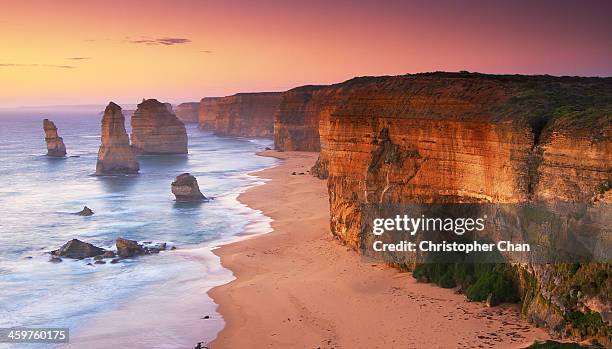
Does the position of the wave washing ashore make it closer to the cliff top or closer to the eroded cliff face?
the cliff top

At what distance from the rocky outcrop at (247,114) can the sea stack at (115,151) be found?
7554 centimetres

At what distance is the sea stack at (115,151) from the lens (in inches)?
3238

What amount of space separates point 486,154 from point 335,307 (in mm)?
9134

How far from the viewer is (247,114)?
172500 mm

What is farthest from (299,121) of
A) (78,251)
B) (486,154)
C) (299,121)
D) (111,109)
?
(486,154)

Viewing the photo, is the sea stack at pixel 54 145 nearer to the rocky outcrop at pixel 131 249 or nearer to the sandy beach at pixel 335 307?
the rocky outcrop at pixel 131 249

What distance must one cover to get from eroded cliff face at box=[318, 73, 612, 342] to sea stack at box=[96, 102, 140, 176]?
164 feet

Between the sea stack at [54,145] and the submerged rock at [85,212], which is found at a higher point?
the sea stack at [54,145]

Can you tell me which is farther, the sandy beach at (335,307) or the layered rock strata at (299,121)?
the layered rock strata at (299,121)

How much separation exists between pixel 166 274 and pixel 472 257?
16544 millimetres

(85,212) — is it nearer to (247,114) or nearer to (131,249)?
(131,249)

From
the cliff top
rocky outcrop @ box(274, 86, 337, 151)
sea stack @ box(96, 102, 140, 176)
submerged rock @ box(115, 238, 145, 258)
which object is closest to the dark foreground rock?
submerged rock @ box(115, 238, 145, 258)

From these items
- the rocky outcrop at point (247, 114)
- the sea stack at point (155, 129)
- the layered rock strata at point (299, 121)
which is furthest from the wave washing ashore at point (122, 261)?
the rocky outcrop at point (247, 114)

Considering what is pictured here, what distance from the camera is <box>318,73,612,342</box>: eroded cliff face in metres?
21.8
